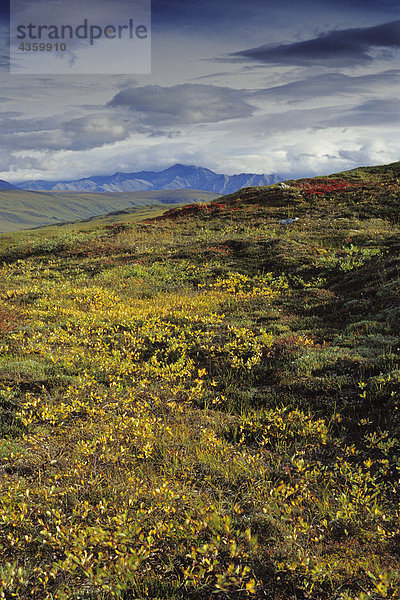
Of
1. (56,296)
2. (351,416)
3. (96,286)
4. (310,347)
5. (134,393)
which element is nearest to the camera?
→ (351,416)

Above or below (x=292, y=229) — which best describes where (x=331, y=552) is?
below

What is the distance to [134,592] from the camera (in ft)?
13.8

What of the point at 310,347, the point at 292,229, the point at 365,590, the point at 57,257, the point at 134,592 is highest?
the point at 292,229

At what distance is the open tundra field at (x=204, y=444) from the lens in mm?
4395

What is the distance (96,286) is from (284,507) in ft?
58.0

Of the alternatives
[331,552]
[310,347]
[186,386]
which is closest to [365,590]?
[331,552]

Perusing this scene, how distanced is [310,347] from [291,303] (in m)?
5.72

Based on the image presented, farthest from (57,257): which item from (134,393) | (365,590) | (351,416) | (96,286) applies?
(365,590)

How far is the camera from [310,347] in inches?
429

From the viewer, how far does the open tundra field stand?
439cm

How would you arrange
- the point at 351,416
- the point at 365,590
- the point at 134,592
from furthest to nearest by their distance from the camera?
the point at 351,416
the point at 134,592
the point at 365,590

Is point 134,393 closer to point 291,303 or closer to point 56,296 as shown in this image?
point 291,303

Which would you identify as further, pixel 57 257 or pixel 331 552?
pixel 57 257

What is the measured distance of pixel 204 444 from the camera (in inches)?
273
